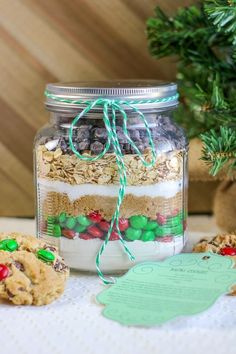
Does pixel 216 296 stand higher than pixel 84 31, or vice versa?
pixel 84 31

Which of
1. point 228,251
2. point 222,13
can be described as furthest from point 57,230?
point 222,13

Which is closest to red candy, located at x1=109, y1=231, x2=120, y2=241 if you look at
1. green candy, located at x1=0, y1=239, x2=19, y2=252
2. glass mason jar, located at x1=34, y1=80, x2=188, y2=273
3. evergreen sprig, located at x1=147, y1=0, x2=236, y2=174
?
glass mason jar, located at x1=34, y1=80, x2=188, y2=273

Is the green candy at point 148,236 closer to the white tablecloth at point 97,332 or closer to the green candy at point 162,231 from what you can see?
the green candy at point 162,231

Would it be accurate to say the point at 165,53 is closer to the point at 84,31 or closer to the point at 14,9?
the point at 84,31

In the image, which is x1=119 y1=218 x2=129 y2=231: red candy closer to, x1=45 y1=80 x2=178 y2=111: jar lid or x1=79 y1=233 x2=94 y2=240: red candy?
x1=79 y1=233 x2=94 y2=240: red candy

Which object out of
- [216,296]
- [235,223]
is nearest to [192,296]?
[216,296]

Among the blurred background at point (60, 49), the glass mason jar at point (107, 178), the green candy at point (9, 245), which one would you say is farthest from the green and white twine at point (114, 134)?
the blurred background at point (60, 49)
